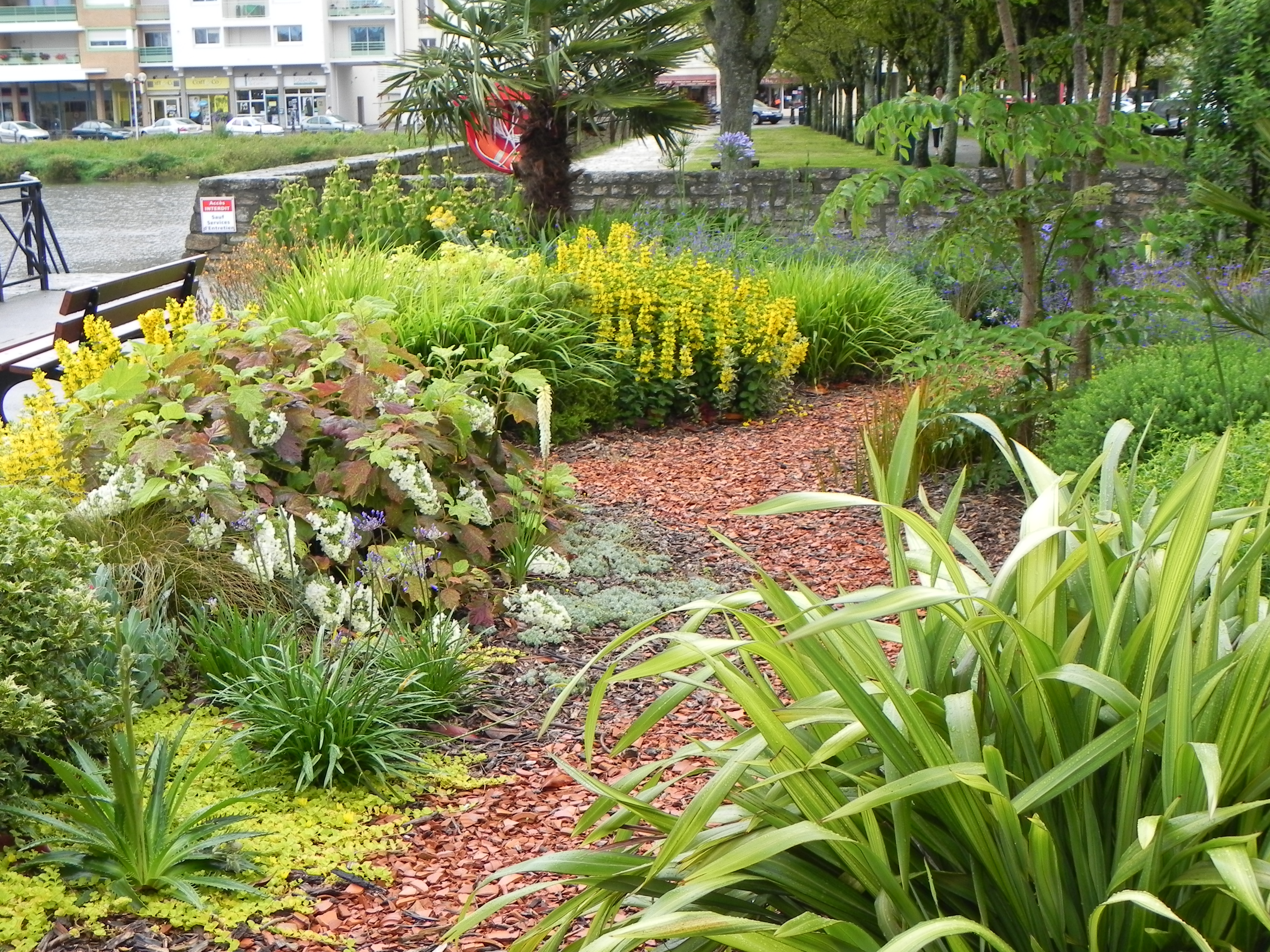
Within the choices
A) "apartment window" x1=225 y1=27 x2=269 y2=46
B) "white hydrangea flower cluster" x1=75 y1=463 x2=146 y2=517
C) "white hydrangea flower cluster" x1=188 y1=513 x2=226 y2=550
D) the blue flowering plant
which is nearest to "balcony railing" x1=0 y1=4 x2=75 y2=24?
"apartment window" x1=225 y1=27 x2=269 y2=46

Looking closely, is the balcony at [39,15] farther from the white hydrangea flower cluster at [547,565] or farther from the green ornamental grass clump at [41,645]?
the green ornamental grass clump at [41,645]

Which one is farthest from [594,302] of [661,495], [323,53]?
[323,53]

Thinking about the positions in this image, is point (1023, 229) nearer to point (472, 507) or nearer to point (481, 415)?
point (481, 415)

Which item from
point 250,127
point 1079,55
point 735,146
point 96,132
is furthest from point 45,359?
point 96,132

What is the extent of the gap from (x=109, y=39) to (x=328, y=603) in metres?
85.2

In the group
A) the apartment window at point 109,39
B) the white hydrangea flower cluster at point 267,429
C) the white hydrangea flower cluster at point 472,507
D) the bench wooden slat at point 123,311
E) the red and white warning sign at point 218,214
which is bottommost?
the white hydrangea flower cluster at point 472,507

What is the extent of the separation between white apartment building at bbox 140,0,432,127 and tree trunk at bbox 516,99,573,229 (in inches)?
2534

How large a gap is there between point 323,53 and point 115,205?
52.3m

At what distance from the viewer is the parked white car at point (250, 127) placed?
6025 centimetres

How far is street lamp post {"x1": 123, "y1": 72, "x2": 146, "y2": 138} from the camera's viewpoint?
75.3m

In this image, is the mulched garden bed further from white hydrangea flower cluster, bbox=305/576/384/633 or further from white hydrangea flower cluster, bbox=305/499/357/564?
white hydrangea flower cluster, bbox=305/499/357/564

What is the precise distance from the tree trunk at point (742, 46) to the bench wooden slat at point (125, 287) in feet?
33.5

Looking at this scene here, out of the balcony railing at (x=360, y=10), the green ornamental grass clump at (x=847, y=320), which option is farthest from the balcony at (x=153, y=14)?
the green ornamental grass clump at (x=847, y=320)

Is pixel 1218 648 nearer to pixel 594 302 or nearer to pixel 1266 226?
pixel 1266 226
